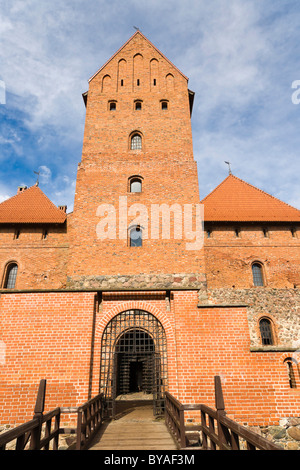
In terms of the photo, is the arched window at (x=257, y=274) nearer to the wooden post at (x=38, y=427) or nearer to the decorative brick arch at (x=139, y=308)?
the decorative brick arch at (x=139, y=308)

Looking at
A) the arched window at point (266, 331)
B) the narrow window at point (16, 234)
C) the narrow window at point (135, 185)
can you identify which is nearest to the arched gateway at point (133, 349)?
the narrow window at point (135, 185)

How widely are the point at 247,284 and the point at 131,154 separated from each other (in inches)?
324

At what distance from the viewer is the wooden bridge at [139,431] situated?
138 inches

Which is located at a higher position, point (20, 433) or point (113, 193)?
point (113, 193)

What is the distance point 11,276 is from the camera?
539 inches

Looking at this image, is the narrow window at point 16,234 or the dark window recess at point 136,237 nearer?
the dark window recess at point 136,237

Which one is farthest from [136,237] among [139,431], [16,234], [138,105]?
[16,234]

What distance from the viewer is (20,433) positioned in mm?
3395

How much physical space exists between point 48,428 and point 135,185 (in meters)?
7.91

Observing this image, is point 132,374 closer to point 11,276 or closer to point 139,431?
point 11,276

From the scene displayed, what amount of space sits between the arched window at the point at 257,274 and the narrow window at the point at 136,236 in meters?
7.28

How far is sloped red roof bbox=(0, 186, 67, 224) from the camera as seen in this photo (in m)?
14.2
